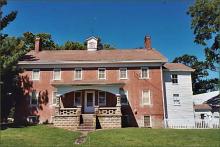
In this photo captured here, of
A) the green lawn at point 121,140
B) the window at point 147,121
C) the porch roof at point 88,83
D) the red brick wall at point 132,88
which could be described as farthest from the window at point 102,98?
the green lawn at point 121,140

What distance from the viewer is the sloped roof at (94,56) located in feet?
100

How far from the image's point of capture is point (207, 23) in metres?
32.4

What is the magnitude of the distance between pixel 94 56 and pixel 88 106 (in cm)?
567

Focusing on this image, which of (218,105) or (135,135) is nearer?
(135,135)

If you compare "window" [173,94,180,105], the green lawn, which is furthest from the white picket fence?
the green lawn

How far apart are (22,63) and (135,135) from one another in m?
16.1

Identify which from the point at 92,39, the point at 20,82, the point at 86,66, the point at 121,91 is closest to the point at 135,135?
the point at 121,91

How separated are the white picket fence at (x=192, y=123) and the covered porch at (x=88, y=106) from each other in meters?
5.61

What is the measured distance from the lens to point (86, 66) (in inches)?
1212

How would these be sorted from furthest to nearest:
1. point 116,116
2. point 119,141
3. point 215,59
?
point 215,59 < point 116,116 < point 119,141

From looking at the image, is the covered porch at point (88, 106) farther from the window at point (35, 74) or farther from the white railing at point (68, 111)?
the window at point (35, 74)

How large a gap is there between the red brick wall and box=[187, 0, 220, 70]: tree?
6762mm

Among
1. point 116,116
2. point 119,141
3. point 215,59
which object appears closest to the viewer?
point 119,141

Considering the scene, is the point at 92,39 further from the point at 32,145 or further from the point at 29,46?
the point at 32,145
